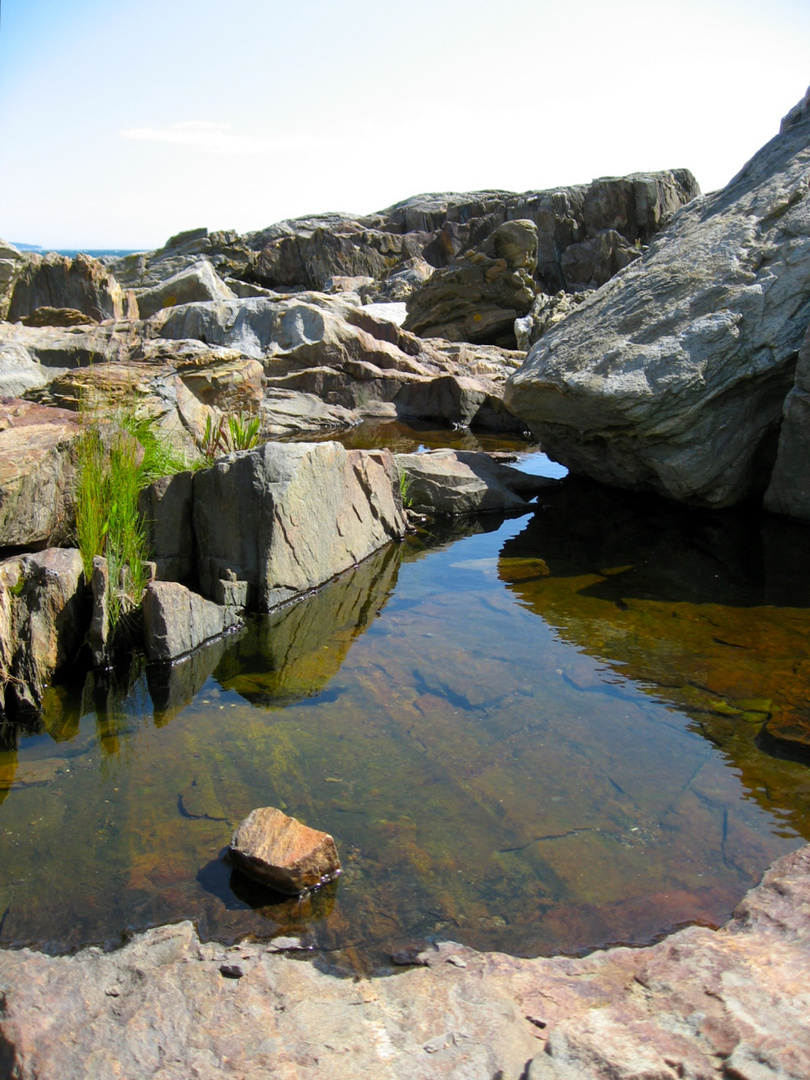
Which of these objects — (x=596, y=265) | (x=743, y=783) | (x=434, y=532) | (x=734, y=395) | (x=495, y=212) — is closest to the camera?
(x=743, y=783)

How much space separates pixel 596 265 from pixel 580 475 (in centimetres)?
2692

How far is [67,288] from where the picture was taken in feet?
61.2

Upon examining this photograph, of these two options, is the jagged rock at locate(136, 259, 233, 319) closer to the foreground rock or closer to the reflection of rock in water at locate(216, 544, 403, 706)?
the reflection of rock in water at locate(216, 544, 403, 706)

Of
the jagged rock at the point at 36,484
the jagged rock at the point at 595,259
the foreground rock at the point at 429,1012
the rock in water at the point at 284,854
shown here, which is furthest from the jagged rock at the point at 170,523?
the jagged rock at the point at 595,259

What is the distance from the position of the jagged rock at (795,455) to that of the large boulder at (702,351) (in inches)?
13.8

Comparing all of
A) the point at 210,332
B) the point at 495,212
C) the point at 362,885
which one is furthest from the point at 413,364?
the point at 495,212

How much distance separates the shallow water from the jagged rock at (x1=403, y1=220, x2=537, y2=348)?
15960 millimetres

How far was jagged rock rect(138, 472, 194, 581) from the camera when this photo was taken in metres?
5.77

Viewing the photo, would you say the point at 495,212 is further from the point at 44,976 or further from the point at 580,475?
the point at 44,976

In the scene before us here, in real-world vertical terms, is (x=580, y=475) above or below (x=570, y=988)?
above

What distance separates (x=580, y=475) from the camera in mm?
9586

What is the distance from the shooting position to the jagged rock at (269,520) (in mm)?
5680

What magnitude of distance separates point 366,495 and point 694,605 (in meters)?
2.92

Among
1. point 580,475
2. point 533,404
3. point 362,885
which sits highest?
point 533,404
